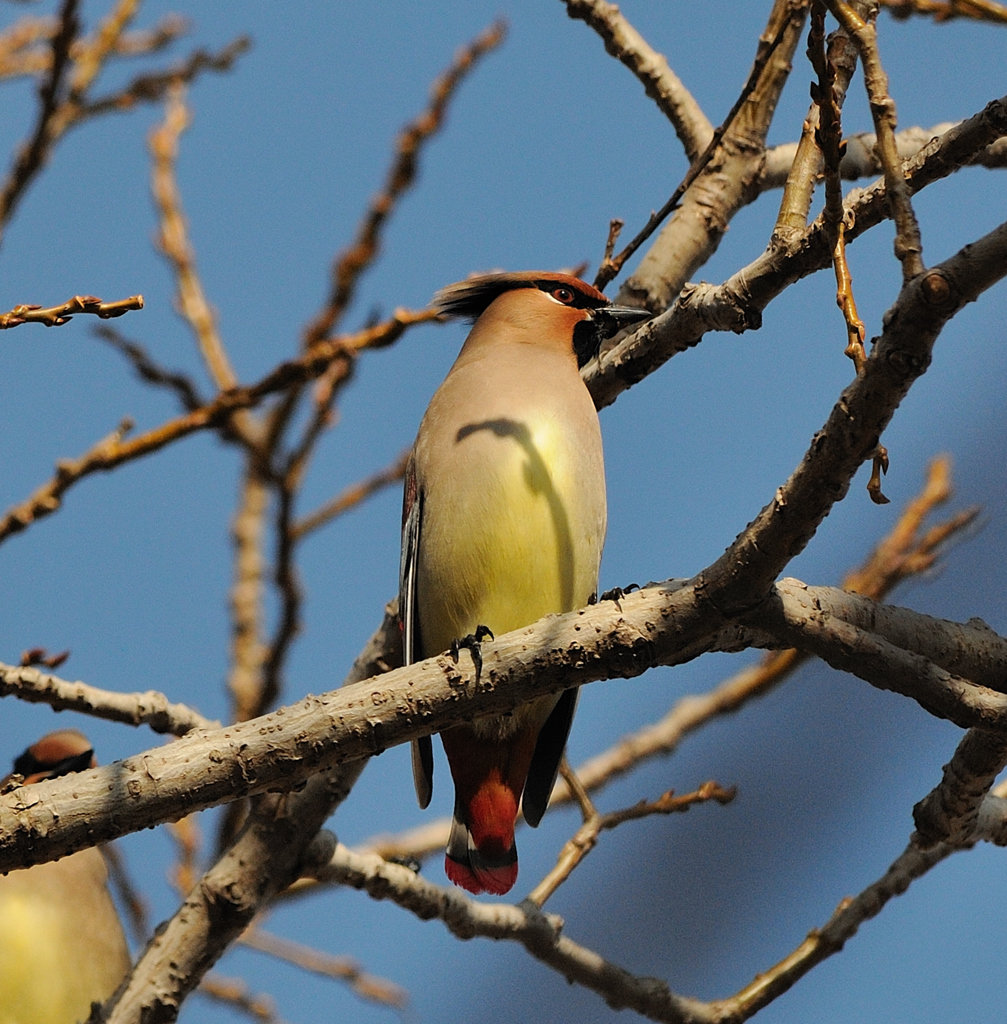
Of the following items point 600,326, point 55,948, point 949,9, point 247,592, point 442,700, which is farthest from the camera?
point 247,592

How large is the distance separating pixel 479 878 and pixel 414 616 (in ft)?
2.56

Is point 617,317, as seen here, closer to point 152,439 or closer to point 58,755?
point 152,439

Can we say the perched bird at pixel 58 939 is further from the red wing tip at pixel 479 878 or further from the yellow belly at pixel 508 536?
the yellow belly at pixel 508 536

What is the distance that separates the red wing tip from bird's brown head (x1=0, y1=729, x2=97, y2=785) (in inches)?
62.6

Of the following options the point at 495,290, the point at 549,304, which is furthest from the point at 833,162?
the point at 495,290

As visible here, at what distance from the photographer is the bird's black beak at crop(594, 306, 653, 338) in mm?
4668

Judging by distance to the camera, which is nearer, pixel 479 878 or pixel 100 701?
pixel 100 701

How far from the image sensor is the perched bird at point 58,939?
462cm

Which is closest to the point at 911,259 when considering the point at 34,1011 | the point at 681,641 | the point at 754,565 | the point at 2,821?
the point at 754,565

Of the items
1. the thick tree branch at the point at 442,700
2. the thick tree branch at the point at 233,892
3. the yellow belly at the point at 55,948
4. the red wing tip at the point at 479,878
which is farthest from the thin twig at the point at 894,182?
the yellow belly at the point at 55,948

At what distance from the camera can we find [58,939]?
4711 mm

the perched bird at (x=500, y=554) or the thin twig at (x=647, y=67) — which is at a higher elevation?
the thin twig at (x=647, y=67)

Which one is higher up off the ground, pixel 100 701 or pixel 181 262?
pixel 181 262

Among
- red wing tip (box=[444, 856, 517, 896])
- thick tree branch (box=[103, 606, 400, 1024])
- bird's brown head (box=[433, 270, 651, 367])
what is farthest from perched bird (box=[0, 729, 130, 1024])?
bird's brown head (box=[433, 270, 651, 367])
